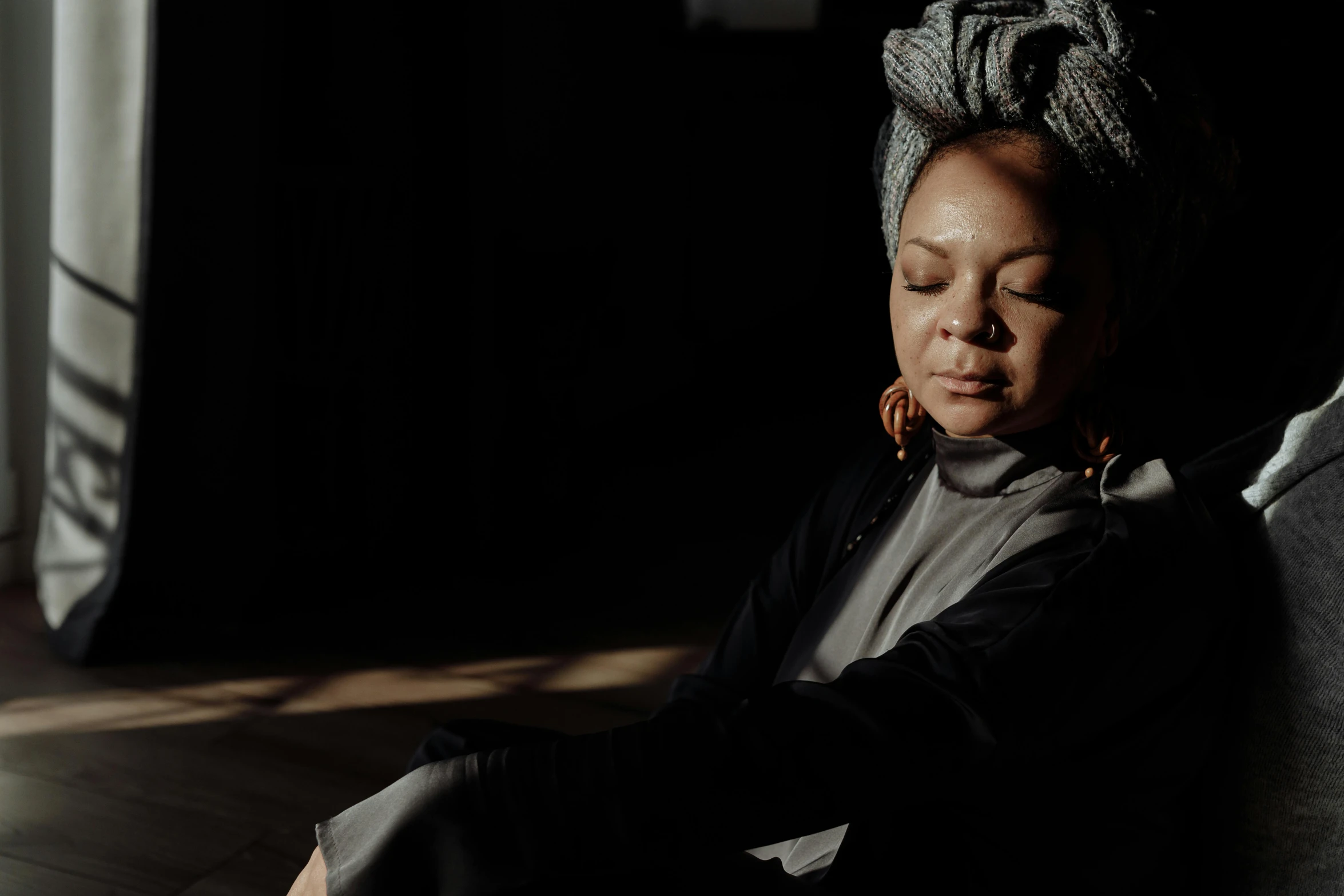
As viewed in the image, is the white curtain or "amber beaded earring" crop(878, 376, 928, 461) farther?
the white curtain

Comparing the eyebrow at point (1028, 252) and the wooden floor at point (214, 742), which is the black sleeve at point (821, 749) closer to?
the eyebrow at point (1028, 252)

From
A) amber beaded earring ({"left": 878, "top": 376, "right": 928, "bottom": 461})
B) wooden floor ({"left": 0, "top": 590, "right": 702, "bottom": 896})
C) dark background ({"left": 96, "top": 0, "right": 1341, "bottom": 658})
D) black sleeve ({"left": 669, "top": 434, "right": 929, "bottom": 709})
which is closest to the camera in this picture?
amber beaded earring ({"left": 878, "top": 376, "right": 928, "bottom": 461})

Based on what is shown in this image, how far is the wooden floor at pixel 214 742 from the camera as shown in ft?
5.20

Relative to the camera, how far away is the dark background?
85.6 inches

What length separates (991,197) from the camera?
836 mm

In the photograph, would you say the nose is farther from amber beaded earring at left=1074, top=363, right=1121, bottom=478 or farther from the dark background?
the dark background

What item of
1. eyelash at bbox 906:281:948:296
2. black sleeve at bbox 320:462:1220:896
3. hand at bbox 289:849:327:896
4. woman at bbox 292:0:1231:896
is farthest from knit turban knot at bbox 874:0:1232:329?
hand at bbox 289:849:327:896

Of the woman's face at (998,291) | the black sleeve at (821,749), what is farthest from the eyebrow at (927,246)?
the black sleeve at (821,749)

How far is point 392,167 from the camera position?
101 inches

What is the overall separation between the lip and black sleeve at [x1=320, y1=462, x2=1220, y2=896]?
0.44 ft

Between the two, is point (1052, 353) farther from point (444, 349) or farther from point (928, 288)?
point (444, 349)

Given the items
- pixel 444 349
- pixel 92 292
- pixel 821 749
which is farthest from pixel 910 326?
pixel 444 349

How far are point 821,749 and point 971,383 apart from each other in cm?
28

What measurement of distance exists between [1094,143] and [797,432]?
3254mm
